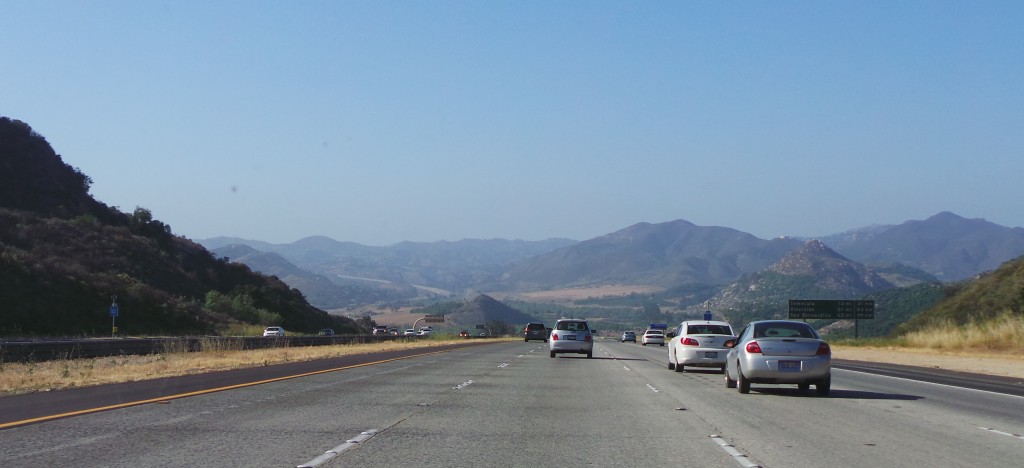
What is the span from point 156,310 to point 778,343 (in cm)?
5947

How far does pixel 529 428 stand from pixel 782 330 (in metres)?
8.85

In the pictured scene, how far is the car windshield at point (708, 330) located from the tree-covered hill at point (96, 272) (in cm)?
3937

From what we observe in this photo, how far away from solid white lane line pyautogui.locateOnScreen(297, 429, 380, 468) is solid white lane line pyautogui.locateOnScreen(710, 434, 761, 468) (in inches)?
172

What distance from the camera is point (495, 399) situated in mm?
19734

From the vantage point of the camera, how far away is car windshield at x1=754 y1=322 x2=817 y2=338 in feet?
70.8

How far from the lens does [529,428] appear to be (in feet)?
48.4

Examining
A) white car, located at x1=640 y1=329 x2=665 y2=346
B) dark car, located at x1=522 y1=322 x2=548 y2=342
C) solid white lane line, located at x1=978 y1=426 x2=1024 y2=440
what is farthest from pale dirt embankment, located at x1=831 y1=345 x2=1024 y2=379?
dark car, located at x1=522 y1=322 x2=548 y2=342

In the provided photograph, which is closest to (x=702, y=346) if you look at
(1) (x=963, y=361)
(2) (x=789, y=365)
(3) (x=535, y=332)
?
(2) (x=789, y=365)

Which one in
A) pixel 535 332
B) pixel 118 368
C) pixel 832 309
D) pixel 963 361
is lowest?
pixel 118 368

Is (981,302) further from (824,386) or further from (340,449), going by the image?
(340,449)

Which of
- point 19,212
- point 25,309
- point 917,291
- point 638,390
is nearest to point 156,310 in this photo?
point 25,309

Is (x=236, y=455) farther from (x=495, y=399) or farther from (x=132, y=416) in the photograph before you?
(x=495, y=399)

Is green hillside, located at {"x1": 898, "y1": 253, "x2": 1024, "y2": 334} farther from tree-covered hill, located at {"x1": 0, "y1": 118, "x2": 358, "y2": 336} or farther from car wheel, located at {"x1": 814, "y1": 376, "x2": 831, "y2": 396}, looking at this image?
tree-covered hill, located at {"x1": 0, "y1": 118, "x2": 358, "y2": 336}

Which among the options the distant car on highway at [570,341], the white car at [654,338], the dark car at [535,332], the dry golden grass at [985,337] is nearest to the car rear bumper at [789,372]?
the distant car on highway at [570,341]
